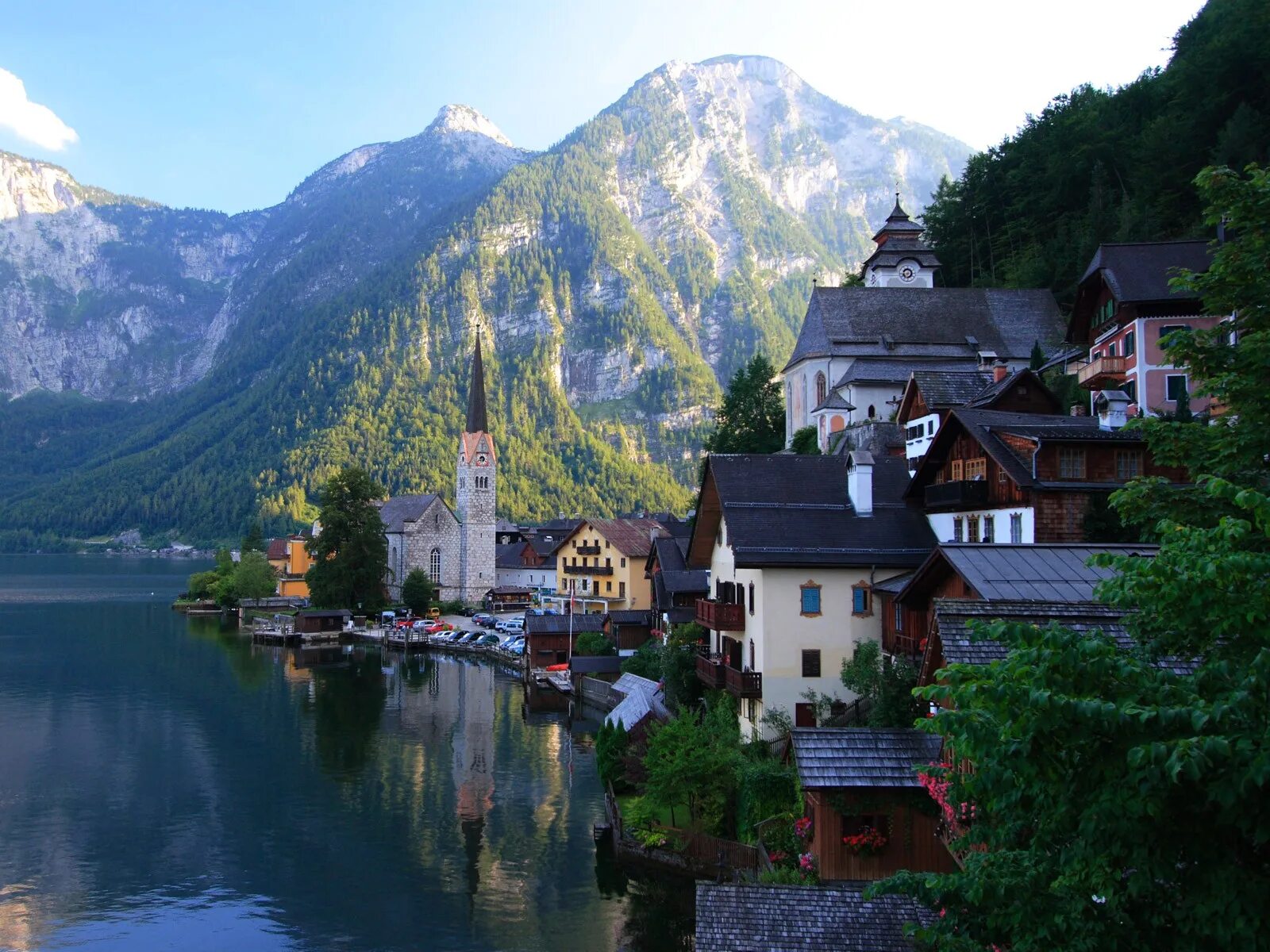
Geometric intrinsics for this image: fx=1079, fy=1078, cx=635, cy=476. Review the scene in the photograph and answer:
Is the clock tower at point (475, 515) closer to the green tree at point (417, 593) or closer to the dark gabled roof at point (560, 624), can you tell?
the green tree at point (417, 593)

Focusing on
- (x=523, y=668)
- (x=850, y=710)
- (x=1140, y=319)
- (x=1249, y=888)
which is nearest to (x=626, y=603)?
(x=523, y=668)

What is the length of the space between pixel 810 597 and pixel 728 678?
12.1 ft

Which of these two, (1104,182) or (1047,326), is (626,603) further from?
(1104,182)

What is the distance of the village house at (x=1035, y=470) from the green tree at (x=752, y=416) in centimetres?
4526

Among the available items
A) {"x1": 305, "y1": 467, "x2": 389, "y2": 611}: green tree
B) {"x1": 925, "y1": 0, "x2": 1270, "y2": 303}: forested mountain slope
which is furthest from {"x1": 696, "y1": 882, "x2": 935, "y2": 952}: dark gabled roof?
{"x1": 305, "y1": 467, "x2": 389, "y2": 611}: green tree

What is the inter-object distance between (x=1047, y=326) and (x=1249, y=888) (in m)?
59.0

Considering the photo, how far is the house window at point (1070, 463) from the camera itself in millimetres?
25672

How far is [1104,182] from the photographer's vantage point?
6394 cm

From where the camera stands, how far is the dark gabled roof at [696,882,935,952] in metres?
14.3

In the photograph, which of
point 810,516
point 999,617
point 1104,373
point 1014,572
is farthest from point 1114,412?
point 999,617

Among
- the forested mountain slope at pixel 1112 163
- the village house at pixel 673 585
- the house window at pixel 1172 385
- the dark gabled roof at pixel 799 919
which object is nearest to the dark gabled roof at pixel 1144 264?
the house window at pixel 1172 385

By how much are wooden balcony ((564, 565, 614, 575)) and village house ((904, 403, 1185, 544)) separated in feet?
186

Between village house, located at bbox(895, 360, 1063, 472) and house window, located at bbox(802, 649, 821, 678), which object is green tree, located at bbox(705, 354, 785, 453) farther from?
house window, located at bbox(802, 649, 821, 678)

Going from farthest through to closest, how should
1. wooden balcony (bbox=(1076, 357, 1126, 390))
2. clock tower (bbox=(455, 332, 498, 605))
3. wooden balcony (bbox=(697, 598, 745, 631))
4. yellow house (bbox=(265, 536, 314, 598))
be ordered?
yellow house (bbox=(265, 536, 314, 598)), clock tower (bbox=(455, 332, 498, 605)), wooden balcony (bbox=(1076, 357, 1126, 390)), wooden balcony (bbox=(697, 598, 745, 631))
